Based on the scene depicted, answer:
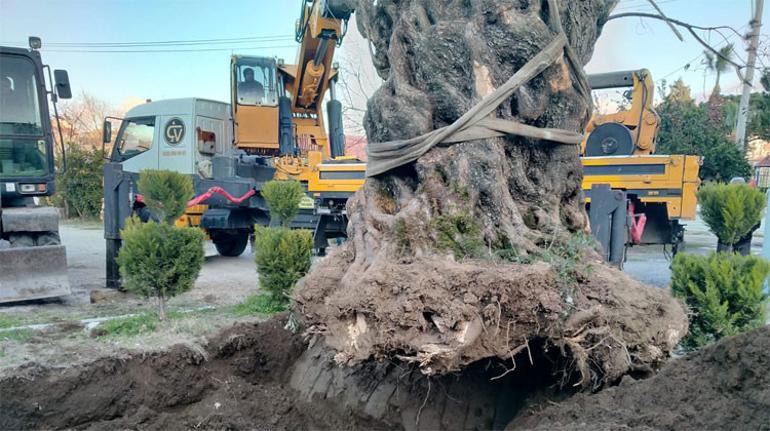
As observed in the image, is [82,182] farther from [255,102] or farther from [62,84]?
[62,84]

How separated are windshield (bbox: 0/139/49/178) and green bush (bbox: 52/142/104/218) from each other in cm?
1430

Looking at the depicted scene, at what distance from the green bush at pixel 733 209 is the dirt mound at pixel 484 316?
3.53 metres

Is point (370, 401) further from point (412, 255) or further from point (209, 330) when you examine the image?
point (209, 330)

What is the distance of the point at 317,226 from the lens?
998 centimetres

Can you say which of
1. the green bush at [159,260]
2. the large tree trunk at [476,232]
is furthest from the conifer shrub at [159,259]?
the large tree trunk at [476,232]

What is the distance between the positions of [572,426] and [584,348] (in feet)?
1.09

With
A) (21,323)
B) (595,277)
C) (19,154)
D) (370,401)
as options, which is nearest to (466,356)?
(595,277)

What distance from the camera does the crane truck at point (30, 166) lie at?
6.48 meters

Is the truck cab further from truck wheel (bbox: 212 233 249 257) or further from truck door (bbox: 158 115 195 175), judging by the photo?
truck wheel (bbox: 212 233 249 257)

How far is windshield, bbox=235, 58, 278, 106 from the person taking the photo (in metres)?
11.4

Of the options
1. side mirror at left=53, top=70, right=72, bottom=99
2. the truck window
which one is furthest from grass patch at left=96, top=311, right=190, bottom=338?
the truck window

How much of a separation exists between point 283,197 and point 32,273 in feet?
9.94

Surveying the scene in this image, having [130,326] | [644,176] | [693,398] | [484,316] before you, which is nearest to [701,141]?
[644,176]

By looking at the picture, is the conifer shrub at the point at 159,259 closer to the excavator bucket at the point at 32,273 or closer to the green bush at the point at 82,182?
the excavator bucket at the point at 32,273
